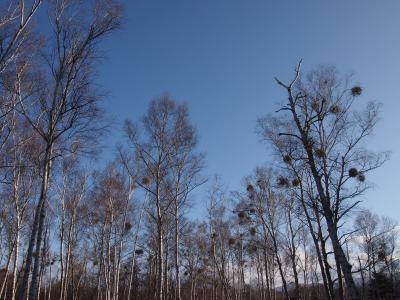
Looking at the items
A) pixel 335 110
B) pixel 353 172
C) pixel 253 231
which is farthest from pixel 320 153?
pixel 253 231

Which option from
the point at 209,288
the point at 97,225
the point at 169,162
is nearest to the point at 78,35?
the point at 169,162

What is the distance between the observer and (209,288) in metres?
56.1

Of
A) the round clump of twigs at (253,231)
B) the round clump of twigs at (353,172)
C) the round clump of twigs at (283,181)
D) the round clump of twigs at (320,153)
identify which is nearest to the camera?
the round clump of twigs at (353,172)

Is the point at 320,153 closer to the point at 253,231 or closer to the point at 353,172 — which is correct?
the point at 353,172

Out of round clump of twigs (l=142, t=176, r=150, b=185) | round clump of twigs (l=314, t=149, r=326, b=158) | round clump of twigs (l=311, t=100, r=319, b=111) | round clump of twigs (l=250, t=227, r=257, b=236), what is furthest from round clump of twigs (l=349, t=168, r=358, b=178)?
round clump of twigs (l=250, t=227, r=257, b=236)

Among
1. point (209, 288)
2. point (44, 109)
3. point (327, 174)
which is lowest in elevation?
point (209, 288)

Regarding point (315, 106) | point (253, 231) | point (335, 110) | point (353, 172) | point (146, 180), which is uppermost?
point (315, 106)

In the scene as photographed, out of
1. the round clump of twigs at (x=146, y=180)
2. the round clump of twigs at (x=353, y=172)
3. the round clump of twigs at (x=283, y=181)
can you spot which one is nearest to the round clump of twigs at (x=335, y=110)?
the round clump of twigs at (x=353, y=172)

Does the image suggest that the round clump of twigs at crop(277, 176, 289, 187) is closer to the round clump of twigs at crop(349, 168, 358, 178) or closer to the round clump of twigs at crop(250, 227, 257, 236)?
the round clump of twigs at crop(349, 168, 358, 178)

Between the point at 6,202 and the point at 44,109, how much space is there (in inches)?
494

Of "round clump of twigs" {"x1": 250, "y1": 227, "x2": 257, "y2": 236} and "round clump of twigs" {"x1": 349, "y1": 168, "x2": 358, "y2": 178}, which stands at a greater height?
"round clump of twigs" {"x1": 349, "y1": 168, "x2": 358, "y2": 178}

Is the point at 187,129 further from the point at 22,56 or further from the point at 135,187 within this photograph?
the point at 22,56

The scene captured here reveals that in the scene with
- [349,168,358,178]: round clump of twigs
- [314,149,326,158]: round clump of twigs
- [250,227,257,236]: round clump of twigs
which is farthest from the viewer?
[250,227,257,236]: round clump of twigs

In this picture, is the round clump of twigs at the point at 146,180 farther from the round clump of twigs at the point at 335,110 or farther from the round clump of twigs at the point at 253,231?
the round clump of twigs at the point at 335,110
